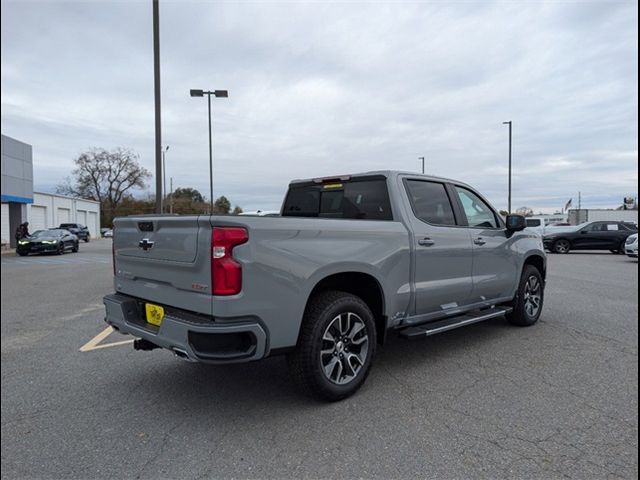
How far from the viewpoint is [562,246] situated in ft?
66.9

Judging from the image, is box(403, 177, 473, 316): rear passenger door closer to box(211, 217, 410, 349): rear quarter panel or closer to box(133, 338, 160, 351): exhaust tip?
box(211, 217, 410, 349): rear quarter panel

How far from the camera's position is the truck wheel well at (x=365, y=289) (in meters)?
3.72

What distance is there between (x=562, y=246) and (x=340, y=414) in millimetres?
20408

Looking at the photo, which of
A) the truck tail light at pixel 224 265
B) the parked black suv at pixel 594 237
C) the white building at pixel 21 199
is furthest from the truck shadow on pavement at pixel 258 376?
the white building at pixel 21 199

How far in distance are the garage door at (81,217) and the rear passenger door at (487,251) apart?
34295 mm

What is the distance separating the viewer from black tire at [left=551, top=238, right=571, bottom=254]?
798 inches

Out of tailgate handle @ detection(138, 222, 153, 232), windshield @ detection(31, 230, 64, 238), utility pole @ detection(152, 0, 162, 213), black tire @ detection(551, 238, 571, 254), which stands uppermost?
utility pole @ detection(152, 0, 162, 213)

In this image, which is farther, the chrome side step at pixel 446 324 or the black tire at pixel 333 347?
the chrome side step at pixel 446 324

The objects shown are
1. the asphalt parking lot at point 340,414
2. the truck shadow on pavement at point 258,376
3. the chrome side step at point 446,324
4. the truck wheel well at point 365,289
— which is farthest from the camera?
the chrome side step at point 446,324

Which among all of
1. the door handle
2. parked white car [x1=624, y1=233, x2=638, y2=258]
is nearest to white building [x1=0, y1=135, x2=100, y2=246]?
the door handle

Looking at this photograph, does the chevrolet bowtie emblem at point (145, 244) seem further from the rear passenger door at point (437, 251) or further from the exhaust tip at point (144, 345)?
the rear passenger door at point (437, 251)

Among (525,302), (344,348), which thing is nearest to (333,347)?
(344,348)

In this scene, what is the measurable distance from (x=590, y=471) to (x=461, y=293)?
7.44 feet

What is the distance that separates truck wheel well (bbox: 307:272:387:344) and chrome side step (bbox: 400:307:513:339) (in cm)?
22
